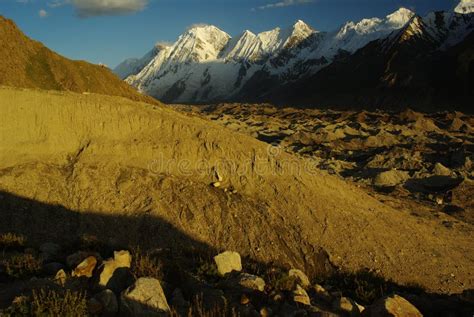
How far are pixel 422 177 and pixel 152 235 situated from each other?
17.3 meters

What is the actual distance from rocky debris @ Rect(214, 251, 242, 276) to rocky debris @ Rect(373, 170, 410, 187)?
716 inches

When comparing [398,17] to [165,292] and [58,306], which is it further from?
[58,306]

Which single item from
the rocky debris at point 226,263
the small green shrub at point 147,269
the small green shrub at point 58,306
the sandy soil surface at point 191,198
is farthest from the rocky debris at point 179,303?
the sandy soil surface at point 191,198

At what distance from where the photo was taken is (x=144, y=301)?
627 cm

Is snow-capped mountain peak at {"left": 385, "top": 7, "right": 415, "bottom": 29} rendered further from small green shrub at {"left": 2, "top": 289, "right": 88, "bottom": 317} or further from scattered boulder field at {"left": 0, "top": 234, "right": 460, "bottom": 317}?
small green shrub at {"left": 2, "top": 289, "right": 88, "bottom": 317}

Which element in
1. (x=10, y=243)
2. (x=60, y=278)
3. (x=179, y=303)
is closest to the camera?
(x=179, y=303)

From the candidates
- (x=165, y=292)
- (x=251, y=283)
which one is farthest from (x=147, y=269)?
(x=251, y=283)

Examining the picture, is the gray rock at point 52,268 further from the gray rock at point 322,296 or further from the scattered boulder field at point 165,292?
the gray rock at point 322,296

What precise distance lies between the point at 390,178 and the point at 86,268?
21.6 m

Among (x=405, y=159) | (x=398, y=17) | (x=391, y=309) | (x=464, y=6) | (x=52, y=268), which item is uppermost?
(x=398, y=17)

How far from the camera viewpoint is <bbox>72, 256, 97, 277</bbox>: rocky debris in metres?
7.38

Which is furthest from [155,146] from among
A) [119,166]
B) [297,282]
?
[297,282]

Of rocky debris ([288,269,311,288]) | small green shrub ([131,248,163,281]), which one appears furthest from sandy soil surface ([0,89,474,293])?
small green shrub ([131,248,163,281])

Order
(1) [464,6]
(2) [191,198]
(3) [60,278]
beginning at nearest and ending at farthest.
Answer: (3) [60,278]
(2) [191,198]
(1) [464,6]
